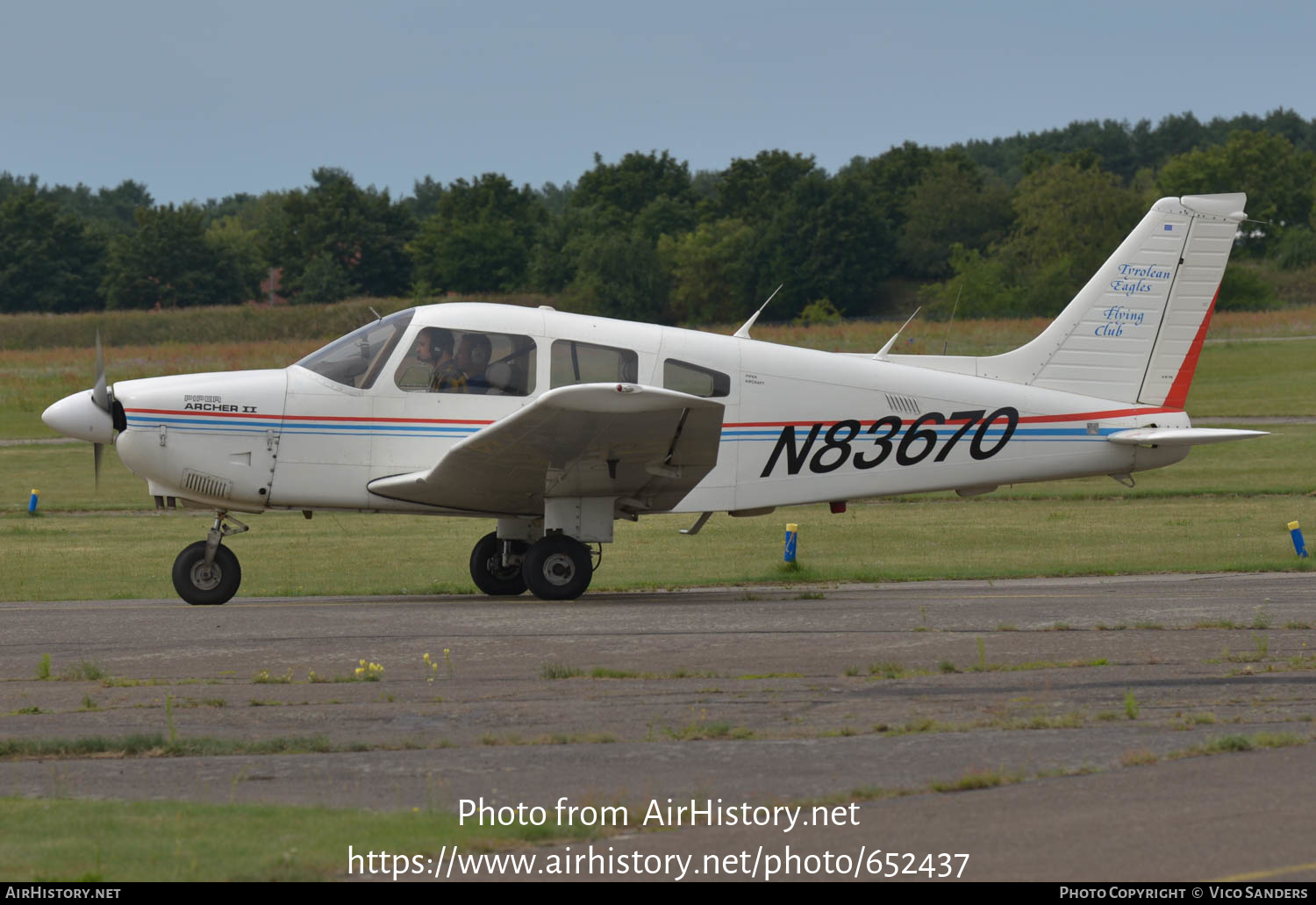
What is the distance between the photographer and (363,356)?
1332 cm

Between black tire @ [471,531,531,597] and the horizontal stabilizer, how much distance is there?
6.04m

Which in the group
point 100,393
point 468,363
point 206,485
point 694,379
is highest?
point 468,363

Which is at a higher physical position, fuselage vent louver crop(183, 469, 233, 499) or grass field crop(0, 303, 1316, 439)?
grass field crop(0, 303, 1316, 439)

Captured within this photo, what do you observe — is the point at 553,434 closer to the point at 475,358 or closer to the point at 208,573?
the point at 475,358

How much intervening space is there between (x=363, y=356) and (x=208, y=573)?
95.2 inches

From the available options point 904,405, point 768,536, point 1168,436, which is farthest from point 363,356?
point 768,536

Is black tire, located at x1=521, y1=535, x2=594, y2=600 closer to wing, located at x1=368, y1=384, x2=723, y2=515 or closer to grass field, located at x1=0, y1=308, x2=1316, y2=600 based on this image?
wing, located at x1=368, y1=384, x2=723, y2=515

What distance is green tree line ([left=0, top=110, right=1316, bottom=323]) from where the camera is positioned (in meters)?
73.0

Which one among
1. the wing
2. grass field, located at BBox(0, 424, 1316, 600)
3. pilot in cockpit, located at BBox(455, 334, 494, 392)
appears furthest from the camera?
grass field, located at BBox(0, 424, 1316, 600)

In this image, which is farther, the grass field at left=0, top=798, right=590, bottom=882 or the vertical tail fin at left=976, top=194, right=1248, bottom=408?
the vertical tail fin at left=976, top=194, right=1248, bottom=408

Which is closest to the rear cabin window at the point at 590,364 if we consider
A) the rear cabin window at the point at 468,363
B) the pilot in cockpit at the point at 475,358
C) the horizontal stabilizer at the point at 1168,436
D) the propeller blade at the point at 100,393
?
the rear cabin window at the point at 468,363

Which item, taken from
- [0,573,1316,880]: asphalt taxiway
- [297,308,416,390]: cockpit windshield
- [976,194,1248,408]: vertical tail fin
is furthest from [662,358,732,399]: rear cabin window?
Result: [976,194,1248,408]: vertical tail fin

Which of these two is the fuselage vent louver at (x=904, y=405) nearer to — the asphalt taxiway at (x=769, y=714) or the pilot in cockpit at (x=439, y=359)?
the asphalt taxiway at (x=769, y=714)
